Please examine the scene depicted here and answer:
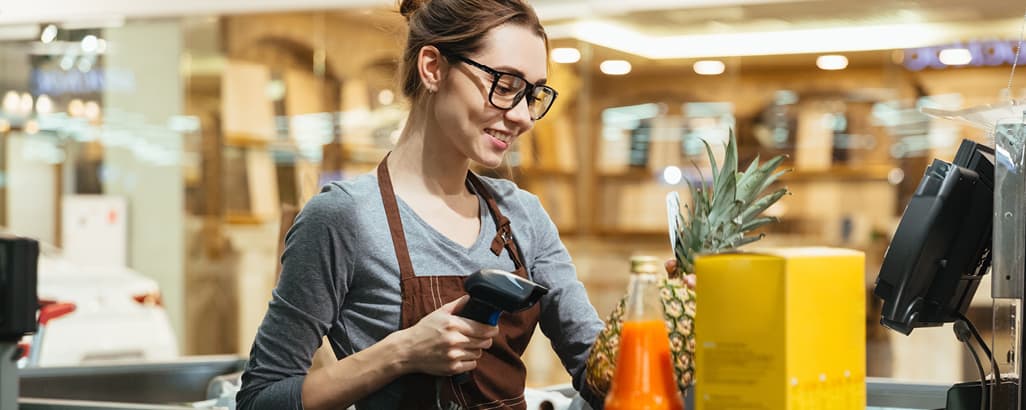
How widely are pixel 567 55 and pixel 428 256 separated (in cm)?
507

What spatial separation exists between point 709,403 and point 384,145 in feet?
20.3

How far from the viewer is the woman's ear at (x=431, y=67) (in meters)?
1.82

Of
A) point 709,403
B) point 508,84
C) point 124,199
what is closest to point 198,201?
point 124,199

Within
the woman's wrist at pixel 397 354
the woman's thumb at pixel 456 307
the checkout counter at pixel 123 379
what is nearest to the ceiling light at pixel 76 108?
the checkout counter at pixel 123 379

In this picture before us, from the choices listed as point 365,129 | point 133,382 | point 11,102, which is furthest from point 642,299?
point 11,102

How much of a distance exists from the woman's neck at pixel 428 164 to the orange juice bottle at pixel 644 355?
0.64m

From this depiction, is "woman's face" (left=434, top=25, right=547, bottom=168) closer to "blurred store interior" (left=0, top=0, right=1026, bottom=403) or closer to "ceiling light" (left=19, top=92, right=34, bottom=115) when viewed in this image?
"blurred store interior" (left=0, top=0, right=1026, bottom=403)

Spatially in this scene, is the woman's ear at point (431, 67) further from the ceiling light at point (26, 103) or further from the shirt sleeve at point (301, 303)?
the ceiling light at point (26, 103)

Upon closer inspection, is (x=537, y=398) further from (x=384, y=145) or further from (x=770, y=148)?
(x=384, y=145)

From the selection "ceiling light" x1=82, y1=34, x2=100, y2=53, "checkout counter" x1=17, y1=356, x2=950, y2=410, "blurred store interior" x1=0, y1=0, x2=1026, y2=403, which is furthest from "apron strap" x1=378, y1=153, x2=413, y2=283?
"ceiling light" x1=82, y1=34, x2=100, y2=53

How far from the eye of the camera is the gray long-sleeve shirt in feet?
5.52

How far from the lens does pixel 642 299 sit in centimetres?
127

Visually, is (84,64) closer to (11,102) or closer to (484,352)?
(11,102)

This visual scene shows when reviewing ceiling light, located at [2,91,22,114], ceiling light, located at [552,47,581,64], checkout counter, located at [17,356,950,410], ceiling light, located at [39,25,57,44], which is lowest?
checkout counter, located at [17,356,950,410]
